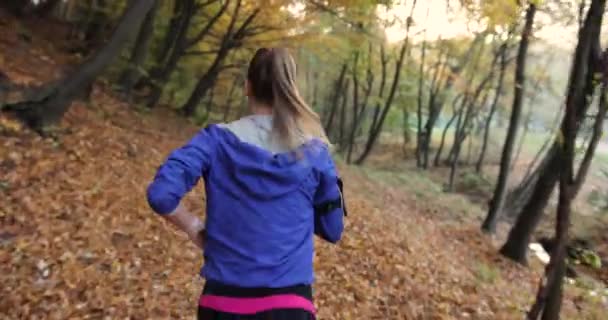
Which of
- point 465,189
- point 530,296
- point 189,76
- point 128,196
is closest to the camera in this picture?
point 128,196

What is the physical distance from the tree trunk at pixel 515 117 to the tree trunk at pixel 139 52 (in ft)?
29.3

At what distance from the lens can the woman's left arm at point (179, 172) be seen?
6.29 ft

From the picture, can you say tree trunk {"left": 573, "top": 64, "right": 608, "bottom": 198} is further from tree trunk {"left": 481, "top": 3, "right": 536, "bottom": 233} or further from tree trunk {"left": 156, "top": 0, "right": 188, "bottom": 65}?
tree trunk {"left": 156, "top": 0, "right": 188, "bottom": 65}

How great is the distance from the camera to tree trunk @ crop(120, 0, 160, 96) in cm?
1335

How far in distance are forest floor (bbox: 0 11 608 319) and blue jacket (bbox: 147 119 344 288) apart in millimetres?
3283

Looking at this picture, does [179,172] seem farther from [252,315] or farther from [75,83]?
[75,83]

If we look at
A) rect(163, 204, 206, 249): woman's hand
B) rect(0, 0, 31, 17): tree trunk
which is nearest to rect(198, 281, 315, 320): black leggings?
rect(163, 204, 206, 249): woman's hand

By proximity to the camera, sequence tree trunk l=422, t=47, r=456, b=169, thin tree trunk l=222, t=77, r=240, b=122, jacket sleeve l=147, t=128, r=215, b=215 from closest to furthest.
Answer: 1. jacket sleeve l=147, t=128, r=215, b=215
2. thin tree trunk l=222, t=77, r=240, b=122
3. tree trunk l=422, t=47, r=456, b=169

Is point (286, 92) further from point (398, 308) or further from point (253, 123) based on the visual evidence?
point (398, 308)

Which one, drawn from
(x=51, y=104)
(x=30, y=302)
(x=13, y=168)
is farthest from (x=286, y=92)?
(x=51, y=104)

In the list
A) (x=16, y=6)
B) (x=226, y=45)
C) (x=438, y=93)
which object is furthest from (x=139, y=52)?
(x=438, y=93)

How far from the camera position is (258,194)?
1969 mm

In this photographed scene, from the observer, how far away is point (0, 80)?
25.2ft

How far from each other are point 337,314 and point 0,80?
19.5 feet
